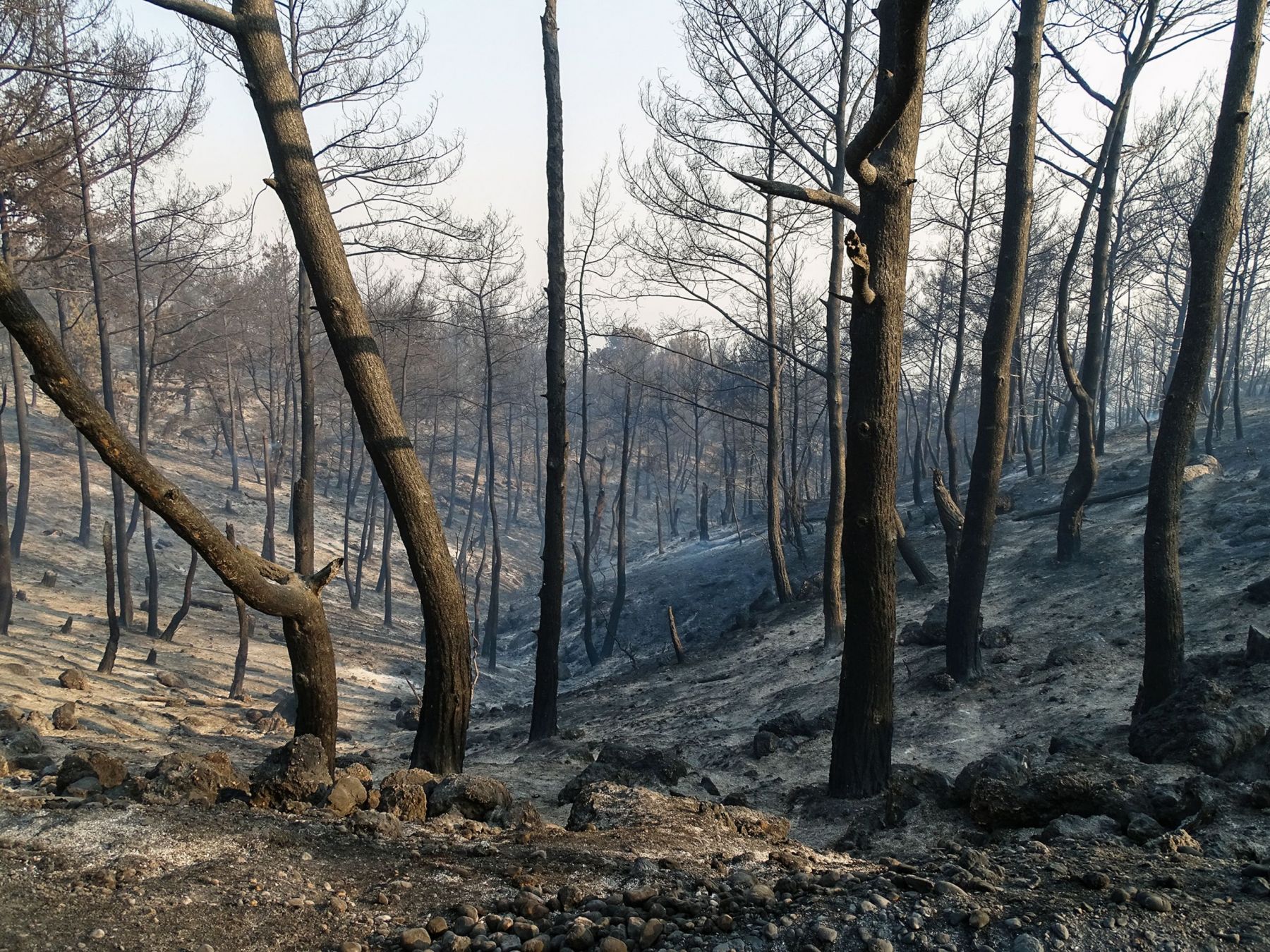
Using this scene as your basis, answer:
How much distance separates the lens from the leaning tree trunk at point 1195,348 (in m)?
6.67

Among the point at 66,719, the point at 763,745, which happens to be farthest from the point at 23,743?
the point at 763,745

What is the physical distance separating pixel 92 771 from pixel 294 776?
1.24 m

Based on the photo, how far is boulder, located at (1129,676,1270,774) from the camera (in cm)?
539

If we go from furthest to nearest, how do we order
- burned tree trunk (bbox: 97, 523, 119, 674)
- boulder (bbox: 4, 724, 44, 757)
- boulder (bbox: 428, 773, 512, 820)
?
burned tree trunk (bbox: 97, 523, 119, 674) < boulder (bbox: 4, 724, 44, 757) < boulder (bbox: 428, 773, 512, 820)

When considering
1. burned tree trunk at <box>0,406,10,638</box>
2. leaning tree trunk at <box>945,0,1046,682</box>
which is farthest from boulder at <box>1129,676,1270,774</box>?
burned tree trunk at <box>0,406,10,638</box>

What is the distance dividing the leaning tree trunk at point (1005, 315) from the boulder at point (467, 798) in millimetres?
5906

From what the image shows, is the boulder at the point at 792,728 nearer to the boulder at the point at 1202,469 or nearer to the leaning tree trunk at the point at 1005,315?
the leaning tree trunk at the point at 1005,315

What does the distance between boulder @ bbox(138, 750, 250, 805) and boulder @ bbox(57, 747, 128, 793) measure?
0.23m

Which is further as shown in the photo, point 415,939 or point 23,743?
point 23,743

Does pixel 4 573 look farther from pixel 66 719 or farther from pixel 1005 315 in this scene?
pixel 1005 315

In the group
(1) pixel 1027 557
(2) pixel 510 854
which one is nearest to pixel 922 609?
(1) pixel 1027 557

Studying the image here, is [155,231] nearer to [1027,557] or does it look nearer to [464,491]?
[1027,557]

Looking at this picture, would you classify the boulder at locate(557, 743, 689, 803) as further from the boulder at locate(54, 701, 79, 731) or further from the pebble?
the boulder at locate(54, 701, 79, 731)

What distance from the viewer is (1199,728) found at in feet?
18.2
